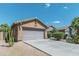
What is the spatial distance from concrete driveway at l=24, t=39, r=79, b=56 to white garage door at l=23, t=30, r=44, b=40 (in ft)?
1.04

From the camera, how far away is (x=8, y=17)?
1045 cm

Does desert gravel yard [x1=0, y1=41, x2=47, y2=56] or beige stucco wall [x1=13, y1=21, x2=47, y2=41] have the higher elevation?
beige stucco wall [x1=13, y1=21, x2=47, y2=41]

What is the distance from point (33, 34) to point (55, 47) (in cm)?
185

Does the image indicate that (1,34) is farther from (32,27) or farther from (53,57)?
(53,57)

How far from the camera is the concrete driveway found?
9735 millimetres

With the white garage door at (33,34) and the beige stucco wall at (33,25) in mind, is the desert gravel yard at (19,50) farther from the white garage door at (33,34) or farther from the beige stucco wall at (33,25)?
the beige stucco wall at (33,25)

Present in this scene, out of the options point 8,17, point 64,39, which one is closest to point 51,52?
point 64,39

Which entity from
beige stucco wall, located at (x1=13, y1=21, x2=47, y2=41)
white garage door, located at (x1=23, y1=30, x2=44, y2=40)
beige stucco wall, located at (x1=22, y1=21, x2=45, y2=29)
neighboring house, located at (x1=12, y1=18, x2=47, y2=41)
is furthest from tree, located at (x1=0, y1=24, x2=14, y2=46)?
beige stucco wall, located at (x1=22, y1=21, x2=45, y2=29)

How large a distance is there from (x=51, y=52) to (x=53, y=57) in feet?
1.64

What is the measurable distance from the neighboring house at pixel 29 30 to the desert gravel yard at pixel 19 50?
1.92 ft

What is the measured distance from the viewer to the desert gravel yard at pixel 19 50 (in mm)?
9698

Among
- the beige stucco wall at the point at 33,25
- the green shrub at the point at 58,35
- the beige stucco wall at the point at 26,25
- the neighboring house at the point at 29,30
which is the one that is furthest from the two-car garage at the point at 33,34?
the green shrub at the point at 58,35

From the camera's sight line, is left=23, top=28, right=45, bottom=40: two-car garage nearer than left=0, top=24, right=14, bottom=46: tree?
No

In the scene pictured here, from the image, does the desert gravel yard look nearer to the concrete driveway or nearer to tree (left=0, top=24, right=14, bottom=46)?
tree (left=0, top=24, right=14, bottom=46)
